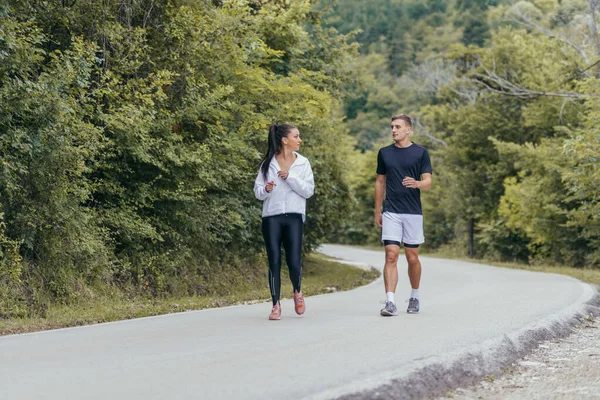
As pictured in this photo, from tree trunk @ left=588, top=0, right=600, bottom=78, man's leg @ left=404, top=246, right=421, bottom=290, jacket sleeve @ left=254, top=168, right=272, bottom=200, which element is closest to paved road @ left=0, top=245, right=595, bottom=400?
man's leg @ left=404, top=246, right=421, bottom=290

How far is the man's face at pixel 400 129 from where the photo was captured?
31.6 feet

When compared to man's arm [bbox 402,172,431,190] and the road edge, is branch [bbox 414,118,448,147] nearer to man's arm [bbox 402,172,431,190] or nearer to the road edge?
man's arm [bbox 402,172,431,190]

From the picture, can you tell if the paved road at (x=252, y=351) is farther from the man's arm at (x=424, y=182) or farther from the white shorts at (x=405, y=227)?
the man's arm at (x=424, y=182)

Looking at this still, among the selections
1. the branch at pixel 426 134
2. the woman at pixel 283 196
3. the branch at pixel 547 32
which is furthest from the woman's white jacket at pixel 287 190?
the branch at pixel 426 134

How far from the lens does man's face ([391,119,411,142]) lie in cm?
962

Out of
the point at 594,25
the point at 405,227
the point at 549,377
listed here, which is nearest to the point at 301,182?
the point at 405,227

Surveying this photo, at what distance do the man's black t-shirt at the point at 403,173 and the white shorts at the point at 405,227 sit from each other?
61 millimetres

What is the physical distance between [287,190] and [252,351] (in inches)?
112

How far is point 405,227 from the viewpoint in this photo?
31.5 ft

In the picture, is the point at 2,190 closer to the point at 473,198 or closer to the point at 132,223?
the point at 132,223

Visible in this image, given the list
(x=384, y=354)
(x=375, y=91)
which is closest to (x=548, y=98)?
(x=384, y=354)

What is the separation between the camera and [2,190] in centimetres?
1066

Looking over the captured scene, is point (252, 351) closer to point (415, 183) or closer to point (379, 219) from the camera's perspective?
point (379, 219)

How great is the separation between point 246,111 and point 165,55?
265cm
